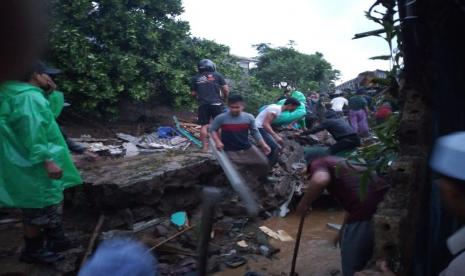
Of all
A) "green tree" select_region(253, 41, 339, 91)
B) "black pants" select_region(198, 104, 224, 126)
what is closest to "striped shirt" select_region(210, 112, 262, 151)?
"black pants" select_region(198, 104, 224, 126)

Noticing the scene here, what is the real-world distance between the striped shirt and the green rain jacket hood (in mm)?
3295

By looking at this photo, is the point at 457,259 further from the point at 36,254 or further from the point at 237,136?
the point at 237,136

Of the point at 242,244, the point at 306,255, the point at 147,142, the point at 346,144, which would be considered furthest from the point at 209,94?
the point at 306,255

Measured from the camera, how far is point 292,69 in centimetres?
2272

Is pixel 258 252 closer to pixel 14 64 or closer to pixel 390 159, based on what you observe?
pixel 390 159

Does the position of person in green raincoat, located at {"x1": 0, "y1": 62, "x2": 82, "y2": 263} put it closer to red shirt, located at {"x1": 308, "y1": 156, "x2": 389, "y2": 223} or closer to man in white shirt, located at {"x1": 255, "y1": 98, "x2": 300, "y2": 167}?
red shirt, located at {"x1": 308, "y1": 156, "x2": 389, "y2": 223}

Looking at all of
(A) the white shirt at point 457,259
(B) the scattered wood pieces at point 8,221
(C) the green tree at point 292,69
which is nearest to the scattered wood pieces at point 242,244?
(B) the scattered wood pieces at point 8,221

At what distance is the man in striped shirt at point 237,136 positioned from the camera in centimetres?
678

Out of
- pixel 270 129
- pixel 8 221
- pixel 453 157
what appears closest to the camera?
pixel 453 157

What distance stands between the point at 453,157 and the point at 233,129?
5144 millimetres

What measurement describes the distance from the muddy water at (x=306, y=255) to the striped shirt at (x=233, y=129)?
4.77 ft

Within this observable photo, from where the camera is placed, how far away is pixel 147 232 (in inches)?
217

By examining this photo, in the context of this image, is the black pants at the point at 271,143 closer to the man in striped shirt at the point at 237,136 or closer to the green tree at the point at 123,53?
the man in striped shirt at the point at 237,136

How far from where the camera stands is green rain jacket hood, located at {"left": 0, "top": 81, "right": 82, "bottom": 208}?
12.3 feet
